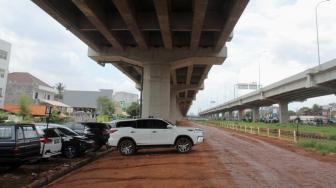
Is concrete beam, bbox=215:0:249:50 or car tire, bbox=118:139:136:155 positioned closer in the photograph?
concrete beam, bbox=215:0:249:50

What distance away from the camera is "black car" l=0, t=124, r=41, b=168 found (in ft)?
34.8

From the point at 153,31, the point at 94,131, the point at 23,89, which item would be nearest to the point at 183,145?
the point at 94,131

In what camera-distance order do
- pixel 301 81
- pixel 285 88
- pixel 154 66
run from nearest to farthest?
pixel 154 66, pixel 301 81, pixel 285 88

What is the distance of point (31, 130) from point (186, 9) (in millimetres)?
11309

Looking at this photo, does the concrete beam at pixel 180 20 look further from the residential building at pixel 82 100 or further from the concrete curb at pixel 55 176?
the residential building at pixel 82 100

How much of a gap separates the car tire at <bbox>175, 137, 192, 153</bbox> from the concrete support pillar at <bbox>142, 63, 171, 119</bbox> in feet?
25.4

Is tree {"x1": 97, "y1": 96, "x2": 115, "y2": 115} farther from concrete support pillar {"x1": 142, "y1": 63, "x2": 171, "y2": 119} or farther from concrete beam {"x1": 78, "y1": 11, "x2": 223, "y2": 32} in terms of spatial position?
concrete beam {"x1": 78, "y1": 11, "x2": 223, "y2": 32}

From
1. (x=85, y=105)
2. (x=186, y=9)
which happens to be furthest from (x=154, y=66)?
(x=85, y=105)

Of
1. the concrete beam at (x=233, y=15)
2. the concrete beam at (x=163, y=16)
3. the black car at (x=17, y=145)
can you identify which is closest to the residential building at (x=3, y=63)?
the concrete beam at (x=163, y=16)

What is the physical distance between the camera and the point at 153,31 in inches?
958

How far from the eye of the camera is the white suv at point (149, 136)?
713 inches

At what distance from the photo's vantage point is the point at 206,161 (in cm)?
1474

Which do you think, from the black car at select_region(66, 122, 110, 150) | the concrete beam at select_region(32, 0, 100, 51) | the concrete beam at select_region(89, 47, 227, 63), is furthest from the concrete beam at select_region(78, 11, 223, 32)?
the black car at select_region(66, 122, 110, 150)

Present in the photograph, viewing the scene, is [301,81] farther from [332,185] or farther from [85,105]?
[85,105]
